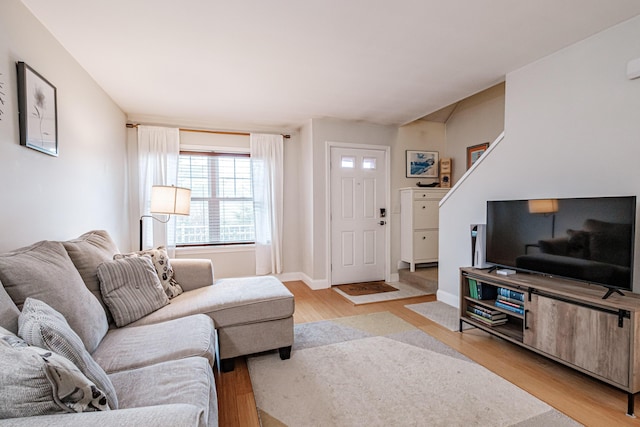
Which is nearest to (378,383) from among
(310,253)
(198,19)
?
(310,253)

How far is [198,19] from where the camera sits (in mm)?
1882

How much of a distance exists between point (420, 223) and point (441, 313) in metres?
1.46

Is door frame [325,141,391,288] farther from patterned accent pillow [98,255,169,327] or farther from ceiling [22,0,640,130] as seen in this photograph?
patterned accent pillow [98,255,169,327]

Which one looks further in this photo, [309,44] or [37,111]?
[309,44]

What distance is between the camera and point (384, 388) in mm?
1897

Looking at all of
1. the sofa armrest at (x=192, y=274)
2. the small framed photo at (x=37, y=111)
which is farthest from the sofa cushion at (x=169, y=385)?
the small framed photo at (x=37, y=111)

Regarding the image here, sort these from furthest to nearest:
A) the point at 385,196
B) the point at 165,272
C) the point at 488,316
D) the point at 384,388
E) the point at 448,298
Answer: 1. the point at 385,196
2. the point at 448,298
3. the point at 488,316
4. the point at 165,272
5. the point at 384,388

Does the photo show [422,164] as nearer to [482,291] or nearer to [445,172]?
[445,172]

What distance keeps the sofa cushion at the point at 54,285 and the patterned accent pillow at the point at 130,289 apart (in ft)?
0.56

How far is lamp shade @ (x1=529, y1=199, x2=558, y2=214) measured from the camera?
7.03ft

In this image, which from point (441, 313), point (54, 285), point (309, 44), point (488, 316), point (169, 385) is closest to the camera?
point (169, 385)

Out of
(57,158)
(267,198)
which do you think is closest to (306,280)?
(267,198)

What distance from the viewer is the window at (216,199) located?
13.5ft

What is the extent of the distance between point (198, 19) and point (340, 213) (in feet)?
→ 9.37
